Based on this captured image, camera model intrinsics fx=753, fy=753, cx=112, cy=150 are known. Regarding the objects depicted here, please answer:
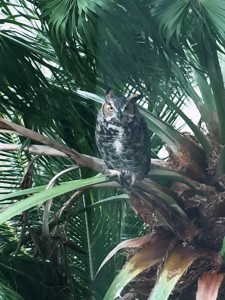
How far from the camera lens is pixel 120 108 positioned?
0.90 metres

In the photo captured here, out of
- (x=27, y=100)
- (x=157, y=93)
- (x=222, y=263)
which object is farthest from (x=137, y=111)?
(x=27, y=100)

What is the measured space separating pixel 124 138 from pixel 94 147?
0.45ft

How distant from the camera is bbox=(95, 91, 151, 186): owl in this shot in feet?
2.98

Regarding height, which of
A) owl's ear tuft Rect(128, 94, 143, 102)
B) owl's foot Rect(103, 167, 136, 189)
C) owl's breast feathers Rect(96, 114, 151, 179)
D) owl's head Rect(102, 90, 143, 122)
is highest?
owl's ear tuft Rect(128, 94, 143, 102)

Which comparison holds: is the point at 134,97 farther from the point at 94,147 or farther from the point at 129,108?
the point at 94,147

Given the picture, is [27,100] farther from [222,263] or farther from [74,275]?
[222,263]

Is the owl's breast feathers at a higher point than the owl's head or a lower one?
lower

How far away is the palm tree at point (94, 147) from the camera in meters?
0.91

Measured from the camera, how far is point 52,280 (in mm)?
1158

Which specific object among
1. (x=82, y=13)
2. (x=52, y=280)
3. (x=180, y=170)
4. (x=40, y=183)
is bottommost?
(x=52, y=280)

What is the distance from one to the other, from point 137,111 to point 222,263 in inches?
8.6

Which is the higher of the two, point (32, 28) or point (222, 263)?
point (32, 28)

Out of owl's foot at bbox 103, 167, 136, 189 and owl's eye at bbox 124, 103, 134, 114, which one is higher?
owl's eye at bbox 124, 103, 134, 114

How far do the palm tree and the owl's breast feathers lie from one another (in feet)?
0.11
